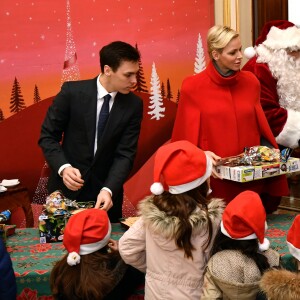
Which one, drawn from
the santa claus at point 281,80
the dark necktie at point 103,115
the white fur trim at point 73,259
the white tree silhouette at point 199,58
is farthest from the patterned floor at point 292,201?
the white fur trim at point 73,259

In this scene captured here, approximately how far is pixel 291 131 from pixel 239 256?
1.96m

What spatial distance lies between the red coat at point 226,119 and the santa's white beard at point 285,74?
0.45 meters

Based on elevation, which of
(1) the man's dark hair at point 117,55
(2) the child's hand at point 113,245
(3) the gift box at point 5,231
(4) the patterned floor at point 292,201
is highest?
(1) the man's dark hair at point 117,55

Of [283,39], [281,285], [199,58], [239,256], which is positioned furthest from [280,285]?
[199,58]

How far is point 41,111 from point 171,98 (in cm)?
135

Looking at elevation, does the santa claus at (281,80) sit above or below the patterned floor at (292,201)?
above

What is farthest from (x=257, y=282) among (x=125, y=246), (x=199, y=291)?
(x=125, y=246)

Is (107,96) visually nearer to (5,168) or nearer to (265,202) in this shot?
(265,202)

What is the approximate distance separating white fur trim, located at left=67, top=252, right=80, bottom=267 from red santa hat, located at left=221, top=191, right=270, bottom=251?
2.05 feet

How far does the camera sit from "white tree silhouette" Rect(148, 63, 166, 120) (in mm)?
4914

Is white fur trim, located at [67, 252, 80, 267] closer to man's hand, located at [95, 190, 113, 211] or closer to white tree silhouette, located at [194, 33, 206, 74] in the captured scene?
man's hand, located at [95, 190, 113, 211]

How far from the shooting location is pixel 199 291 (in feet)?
7.09

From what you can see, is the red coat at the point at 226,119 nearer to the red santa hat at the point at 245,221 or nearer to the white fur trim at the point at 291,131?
the white fur trim at the point at 291,131

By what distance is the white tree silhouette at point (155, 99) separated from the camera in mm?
4914
